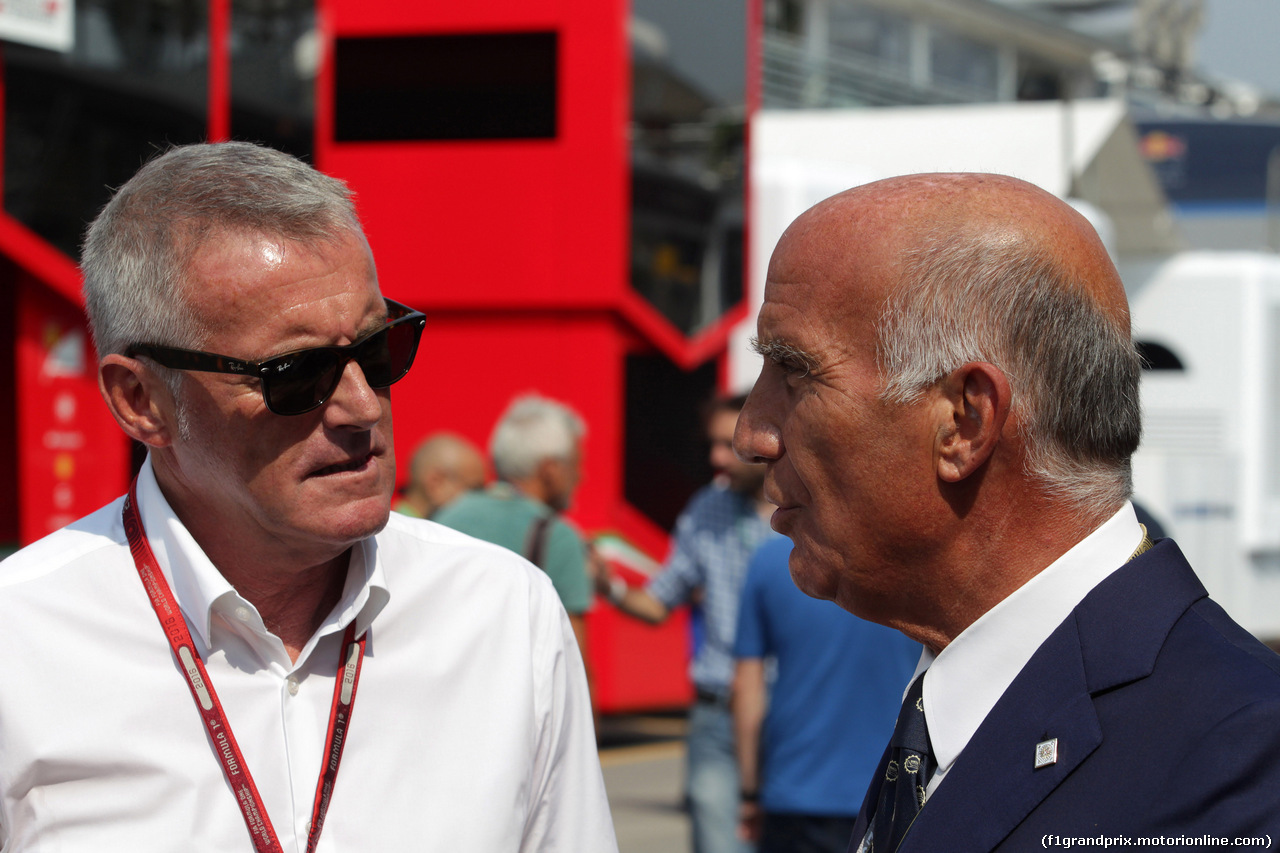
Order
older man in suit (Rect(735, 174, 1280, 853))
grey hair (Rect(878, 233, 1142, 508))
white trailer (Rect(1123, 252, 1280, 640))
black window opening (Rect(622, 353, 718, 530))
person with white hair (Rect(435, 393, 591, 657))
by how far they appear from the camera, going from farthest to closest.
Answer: white trailer (Rect(1123, 252, 1280, 640)) < black window opening (Rect(622, 353, 718, 530)) < person with white hair (Rect(435, 393, 591, 657)) < grey hair (Rect(878, 233, 1142, 508)) < older man in suit (Rect(735, 174, 1280, 853))

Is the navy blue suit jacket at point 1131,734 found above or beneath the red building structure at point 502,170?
beneath

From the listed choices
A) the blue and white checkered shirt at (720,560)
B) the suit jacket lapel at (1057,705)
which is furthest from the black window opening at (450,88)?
the suit jacket lapel at (1057,705)

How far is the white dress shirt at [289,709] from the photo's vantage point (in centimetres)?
170

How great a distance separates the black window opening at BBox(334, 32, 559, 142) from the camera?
9.52 metres

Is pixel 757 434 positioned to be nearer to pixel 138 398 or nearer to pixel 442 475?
pixel 138 398

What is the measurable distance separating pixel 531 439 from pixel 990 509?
11.4 feet

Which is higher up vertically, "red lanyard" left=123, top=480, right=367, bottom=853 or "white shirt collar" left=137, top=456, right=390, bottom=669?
"white shirt collar" left=137, top=456, right=390, bottom=669

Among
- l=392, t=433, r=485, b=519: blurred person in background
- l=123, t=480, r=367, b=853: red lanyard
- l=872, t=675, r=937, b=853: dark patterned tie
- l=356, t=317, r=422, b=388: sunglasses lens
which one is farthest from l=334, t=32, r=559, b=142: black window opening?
l=872, t=675, r=937, b=853: dark patterned tie

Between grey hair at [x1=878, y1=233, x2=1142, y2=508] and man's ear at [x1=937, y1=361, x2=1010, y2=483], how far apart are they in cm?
1

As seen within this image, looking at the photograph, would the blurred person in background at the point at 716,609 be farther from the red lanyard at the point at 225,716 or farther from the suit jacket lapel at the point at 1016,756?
the suit jacket lapel at the point at 1016,756

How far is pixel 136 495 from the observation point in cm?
195

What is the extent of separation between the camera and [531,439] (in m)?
4.95

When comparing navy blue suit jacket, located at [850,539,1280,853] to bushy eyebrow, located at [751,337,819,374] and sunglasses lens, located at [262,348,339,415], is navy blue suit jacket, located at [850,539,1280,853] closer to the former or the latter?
bushy eyebrow, located at [751,337,819,374]

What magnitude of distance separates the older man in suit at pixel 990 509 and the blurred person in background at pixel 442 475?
4198 mm
